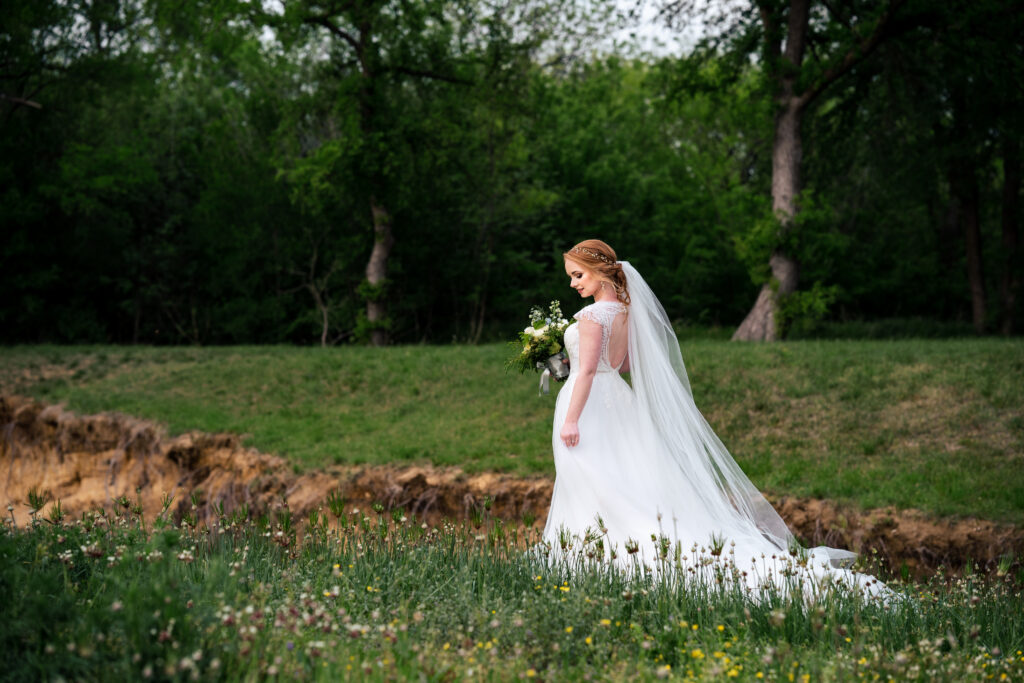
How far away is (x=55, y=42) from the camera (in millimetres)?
24344

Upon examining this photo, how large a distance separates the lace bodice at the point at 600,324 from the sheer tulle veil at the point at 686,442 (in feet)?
0.71

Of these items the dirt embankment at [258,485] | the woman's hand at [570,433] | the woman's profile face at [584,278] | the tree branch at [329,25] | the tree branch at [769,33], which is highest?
the tree branch at [329,25]

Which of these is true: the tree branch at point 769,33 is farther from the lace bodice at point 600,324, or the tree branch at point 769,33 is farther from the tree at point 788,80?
the lace bodice at point 600,324

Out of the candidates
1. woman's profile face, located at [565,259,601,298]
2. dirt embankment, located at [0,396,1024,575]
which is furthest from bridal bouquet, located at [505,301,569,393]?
dirt embankment, located at [0,396,1024,575]

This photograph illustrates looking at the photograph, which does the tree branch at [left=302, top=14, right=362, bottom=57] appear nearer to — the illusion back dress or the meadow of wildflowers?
the illusion back dress

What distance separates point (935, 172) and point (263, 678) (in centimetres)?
2286

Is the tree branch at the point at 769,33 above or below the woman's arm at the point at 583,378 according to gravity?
above

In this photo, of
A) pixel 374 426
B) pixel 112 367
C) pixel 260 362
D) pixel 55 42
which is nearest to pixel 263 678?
pixel 374 426

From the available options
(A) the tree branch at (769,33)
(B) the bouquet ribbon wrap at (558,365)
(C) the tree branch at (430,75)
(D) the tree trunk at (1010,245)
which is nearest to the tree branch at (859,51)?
(A) the tree branch at (769,33)

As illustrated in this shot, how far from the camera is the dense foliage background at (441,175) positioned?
1972 centimetres

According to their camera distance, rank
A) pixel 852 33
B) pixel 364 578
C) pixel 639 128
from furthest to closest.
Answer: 1. pixel 639 128
2. pixel 852 33
3. pixel 364 578

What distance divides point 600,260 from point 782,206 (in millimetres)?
12685

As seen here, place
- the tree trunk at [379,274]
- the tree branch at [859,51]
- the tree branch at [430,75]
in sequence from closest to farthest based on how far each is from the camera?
the tree branch at [859,51] → the tree branch at [430,75] → the tree trunk at [379,274]

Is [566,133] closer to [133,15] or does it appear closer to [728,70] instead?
[728,70]
